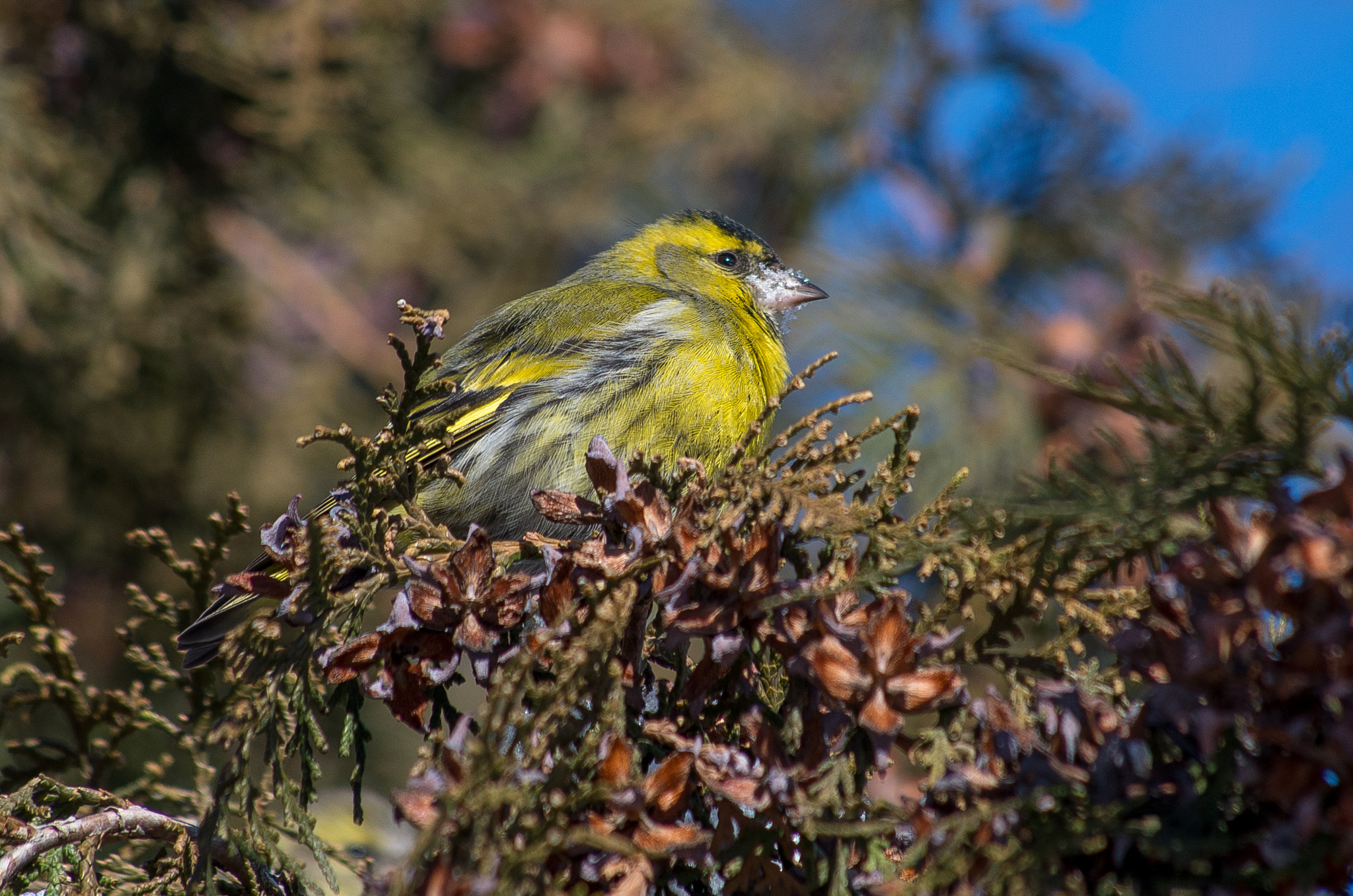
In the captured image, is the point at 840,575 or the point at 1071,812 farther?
the point at 840,575

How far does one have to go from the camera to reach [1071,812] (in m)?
1.24

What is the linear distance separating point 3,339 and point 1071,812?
4.14 meters

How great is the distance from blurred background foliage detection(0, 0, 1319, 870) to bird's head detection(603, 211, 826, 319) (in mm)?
257

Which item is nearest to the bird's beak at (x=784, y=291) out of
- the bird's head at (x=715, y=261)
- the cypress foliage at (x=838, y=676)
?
the bird's head at (x=715, y=261)

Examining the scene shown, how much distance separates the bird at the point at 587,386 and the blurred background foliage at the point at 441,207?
0.83 meters

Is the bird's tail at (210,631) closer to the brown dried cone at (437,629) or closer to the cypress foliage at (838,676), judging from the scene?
the cypress foliage at (838,676)

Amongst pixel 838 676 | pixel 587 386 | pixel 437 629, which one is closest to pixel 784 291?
pixel 587 386

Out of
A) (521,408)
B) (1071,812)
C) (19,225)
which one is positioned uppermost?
(19,225)

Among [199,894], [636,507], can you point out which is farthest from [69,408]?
[636,507]

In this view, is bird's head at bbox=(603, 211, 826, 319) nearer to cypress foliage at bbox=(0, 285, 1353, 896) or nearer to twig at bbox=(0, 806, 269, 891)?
cypress foliage at bbox=(0, 285, 1353, 896)

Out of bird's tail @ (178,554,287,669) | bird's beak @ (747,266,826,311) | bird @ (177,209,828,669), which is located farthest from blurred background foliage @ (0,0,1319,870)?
bird's tail @ (178,554,287,669)

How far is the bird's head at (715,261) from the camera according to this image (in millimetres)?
3883

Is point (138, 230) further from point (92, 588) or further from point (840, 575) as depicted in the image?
point (840, 575)

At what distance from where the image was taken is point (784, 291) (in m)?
3.90
